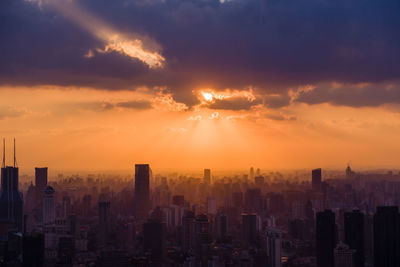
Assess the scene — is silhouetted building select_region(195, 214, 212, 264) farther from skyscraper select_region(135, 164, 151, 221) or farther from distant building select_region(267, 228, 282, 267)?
skyscraper select_region(135, 164, 151, 221)

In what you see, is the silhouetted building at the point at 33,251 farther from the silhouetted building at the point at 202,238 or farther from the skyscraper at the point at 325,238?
the skyscraper at the point at 325,238

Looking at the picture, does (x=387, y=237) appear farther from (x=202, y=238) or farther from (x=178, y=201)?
(x=178, y=201)

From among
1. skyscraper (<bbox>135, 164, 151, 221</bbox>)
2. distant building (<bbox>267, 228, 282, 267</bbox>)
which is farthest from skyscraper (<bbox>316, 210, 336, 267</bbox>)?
skyscraper (<bbox>135, 164, 151, 221</bbox>)

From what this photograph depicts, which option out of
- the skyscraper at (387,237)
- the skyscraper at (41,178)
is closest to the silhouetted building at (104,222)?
the skyscraper at (41,178)

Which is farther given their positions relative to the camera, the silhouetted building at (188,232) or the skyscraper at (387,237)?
the silhouetted building at (188,232)

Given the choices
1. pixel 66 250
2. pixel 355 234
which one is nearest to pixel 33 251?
pixel 66 250

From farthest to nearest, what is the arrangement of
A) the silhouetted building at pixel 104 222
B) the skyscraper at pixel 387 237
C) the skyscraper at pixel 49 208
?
the skyscraper at pixel 49 208 < the silhouetted building at pixel 104 222 < the skyscraper at pixel 387 237
